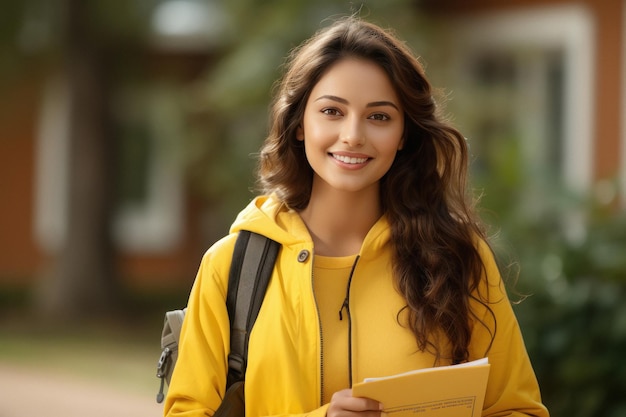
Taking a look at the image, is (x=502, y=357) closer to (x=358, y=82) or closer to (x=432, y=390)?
(x=432, y=390)

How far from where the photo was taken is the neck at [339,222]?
3086 mm

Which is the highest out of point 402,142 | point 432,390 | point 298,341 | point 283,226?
point 402,142

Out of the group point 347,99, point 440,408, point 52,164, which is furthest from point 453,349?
point 52,164

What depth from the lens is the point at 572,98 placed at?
10.8 metres

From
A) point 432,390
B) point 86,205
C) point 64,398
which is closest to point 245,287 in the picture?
point 432,390

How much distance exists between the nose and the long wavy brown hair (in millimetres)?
173

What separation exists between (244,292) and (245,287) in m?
0.01

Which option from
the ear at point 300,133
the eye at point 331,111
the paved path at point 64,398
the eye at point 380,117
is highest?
the eye at point 331,111

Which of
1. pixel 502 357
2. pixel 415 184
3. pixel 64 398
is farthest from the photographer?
pixel 64 398

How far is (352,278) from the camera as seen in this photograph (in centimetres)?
298

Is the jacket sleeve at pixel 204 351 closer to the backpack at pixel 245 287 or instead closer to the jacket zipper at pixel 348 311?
the backpack at pixel 245 287

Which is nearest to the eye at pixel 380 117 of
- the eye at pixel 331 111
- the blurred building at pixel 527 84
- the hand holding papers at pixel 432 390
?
the eye at pixel 331 111

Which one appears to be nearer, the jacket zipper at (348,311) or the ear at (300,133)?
the jacket zipper at (348,311)

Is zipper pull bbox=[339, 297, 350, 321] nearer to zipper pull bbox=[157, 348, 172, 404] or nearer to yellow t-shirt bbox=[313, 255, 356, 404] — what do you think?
yellow t-shirt bbox=[313, 255, 356, 404]
